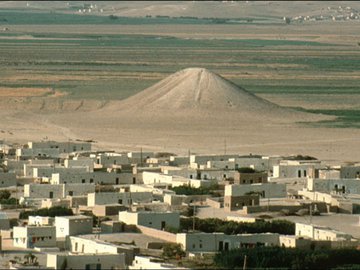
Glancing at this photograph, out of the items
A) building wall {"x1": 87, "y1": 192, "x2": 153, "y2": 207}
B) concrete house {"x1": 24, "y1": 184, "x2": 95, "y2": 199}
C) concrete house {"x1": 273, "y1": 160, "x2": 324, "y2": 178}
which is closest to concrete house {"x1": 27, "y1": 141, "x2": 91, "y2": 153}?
concrete house {"x1": 273, "y1": 160, "x2": 324, "y2": 178}

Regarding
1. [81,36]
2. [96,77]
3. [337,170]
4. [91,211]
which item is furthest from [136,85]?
[81,36]

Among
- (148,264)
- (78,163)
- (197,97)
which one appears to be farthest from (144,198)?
(197,97)

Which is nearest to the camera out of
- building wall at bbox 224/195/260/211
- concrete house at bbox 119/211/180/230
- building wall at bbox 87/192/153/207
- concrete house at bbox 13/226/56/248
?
concrete house at bbox 13/226/56/248

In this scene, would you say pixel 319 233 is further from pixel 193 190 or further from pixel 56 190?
pixel 56 190

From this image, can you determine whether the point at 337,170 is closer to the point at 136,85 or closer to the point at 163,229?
the point at 163,229

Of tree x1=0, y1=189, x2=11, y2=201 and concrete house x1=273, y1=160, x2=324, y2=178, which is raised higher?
concrete house x1=273, y1=160, x2=324, y2=178

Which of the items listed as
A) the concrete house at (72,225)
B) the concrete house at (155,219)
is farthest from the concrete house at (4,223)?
the concrete house at (155,219)

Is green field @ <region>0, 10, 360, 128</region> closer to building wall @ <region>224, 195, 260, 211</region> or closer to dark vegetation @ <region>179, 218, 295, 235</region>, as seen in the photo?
building wall @ <region>224, 195, 260, 211</region>
